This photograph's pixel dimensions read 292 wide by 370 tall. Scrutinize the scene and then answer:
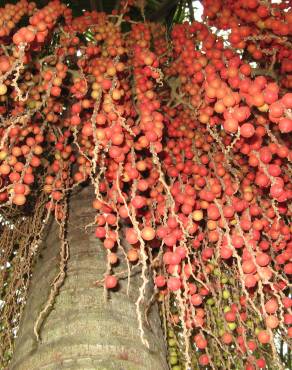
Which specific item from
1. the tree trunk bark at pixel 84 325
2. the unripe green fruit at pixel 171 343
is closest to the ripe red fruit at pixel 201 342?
the tree trunk bark at pixel 84 325

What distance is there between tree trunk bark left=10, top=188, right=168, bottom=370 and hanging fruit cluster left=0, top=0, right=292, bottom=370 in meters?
0.12

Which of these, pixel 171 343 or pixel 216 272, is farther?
pixel 171 343

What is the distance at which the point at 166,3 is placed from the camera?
9.59ft

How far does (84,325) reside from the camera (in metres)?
1.61

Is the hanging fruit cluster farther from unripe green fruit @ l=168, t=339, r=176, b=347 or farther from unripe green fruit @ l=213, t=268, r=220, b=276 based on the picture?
unripe green fruit @ l=168, t=339, r=176, b=347

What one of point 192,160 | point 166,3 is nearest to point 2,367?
point 192,160

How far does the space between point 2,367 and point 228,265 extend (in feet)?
4.03

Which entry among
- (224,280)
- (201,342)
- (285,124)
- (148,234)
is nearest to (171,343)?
(224,280)

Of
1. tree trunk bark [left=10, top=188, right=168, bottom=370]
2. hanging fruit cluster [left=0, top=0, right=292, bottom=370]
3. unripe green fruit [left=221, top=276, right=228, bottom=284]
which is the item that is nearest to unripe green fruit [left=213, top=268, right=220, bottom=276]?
hanging fruit cluster [left=0, top=0, right=292, bottom=370]

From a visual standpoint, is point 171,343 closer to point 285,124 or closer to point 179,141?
point 179,141

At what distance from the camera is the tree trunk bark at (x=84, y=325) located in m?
1.51

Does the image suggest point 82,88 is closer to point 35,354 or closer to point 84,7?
point 35,354

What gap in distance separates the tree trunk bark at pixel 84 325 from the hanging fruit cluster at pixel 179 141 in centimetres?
12

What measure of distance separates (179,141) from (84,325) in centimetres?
104
